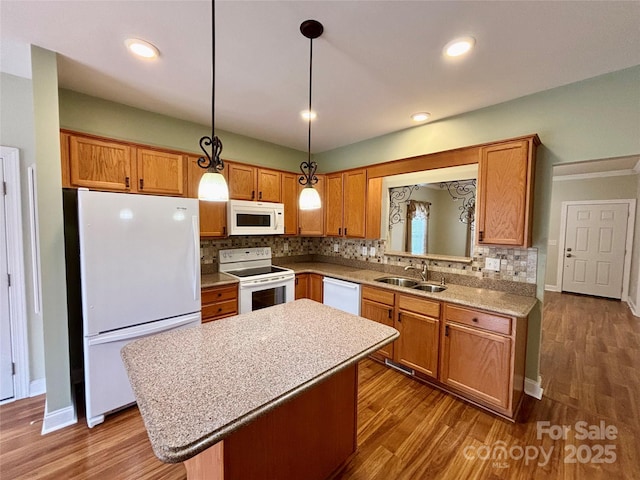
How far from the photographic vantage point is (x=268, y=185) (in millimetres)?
3422

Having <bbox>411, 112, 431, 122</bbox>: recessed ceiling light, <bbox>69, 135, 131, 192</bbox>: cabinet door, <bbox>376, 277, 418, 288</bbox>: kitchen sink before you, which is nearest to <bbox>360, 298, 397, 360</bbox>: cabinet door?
<bbox>376, 277, 418, 288</bbox>: kitchen sink

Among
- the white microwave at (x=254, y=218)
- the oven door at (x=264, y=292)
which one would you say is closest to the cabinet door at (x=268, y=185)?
the white microwave at (x=254, y=218)

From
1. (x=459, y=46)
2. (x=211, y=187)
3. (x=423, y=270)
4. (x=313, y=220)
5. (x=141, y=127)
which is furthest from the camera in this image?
(x=313, y=220)

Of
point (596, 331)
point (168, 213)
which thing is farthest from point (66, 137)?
point (596, 331)

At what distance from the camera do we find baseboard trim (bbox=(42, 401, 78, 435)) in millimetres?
1933

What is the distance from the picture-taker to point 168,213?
228 cm

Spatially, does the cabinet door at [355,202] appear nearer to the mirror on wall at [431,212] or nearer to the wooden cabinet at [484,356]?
the mirror on wall at [431,212]

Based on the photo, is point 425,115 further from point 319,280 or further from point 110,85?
point 110,85

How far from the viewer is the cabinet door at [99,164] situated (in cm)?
214

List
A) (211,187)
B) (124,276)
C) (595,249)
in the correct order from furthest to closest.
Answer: (595,249), (124,276), (211,187)

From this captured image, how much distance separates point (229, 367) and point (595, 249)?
7.41m

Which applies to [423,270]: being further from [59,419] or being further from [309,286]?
[59,419]

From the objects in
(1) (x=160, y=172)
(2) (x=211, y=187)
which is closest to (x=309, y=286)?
(1) (x=160, y=172)

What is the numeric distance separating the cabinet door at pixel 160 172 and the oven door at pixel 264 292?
1197 millimetres
